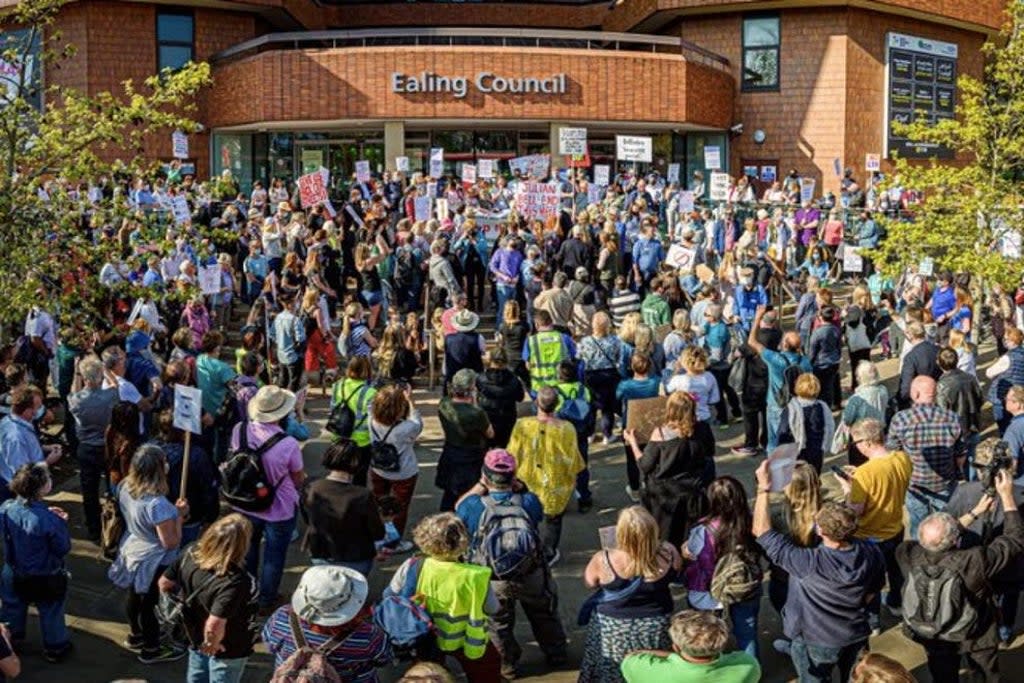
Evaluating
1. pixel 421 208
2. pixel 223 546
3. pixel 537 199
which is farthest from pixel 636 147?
pixel 223 546

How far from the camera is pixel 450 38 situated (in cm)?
3012

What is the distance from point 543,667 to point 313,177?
486 inches

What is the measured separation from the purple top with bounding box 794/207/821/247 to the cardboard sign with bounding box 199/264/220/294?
1337cm

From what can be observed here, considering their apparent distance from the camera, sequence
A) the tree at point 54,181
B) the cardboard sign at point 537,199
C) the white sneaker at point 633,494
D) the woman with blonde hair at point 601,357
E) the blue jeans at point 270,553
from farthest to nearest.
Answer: the cardboard sign at point 537,199, the woman with blonde hair at point 601,357, the white sneaker at point 633,494, the tree at point 54,181, the blue jeans at point 270,553

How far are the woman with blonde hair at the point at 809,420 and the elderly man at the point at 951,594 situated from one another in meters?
3.44

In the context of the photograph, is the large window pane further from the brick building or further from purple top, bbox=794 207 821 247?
purple top, bbox=794 207 821 247

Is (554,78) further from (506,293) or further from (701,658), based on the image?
(701,658)

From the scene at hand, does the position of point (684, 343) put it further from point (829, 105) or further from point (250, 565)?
point (829, 105)

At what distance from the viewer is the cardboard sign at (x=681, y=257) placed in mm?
17344

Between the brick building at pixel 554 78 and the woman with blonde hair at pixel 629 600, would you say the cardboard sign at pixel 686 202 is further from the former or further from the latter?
the woman with blonde hair at pixel 629 600

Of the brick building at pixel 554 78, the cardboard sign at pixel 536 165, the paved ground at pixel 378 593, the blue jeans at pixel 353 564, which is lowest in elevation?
the paved ground at pixel 378 593

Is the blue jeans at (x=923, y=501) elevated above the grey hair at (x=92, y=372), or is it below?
below

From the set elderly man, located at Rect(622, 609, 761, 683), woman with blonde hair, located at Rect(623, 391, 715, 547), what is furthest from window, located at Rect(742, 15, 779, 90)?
elderly man, located at Rect(622, 609, 761, 683)

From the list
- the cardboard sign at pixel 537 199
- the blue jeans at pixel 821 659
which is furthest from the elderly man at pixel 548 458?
the cardboard sign at pixel 537 199
